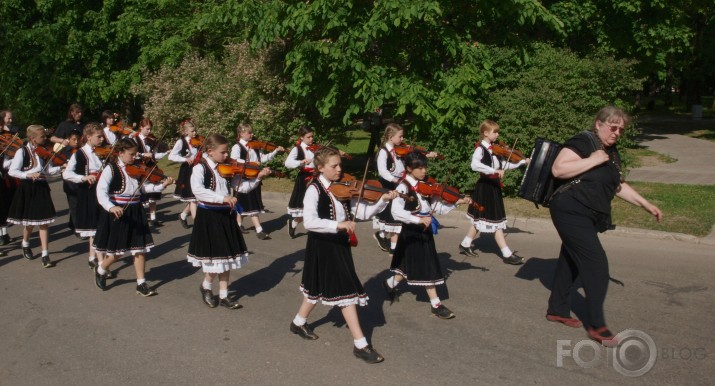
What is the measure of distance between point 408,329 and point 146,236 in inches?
131

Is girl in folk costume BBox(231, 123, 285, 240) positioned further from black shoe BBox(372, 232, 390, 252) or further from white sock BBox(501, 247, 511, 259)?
white sock BBox(501, 247, 511, 259)

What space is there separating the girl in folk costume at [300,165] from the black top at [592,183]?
528 cm

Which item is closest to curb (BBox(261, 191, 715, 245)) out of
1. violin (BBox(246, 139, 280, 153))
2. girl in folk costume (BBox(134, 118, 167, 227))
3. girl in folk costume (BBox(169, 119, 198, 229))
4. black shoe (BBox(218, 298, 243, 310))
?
Answer: violin (BBox(246, 139, 280, 153))

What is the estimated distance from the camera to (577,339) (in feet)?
19.7

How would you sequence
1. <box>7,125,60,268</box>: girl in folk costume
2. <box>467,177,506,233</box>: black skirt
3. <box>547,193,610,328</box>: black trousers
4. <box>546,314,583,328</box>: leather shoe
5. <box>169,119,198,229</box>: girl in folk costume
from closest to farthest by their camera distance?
<box>547,193,610,328</box>: black trousers
<box>546,314,583,328</box>: leather shoe
<box>467,177,506,233</box>: black skirt
<box>7,125,60,268</box>: girl in folk costume
<box>169,119,198,229</box>: girl in folk costume

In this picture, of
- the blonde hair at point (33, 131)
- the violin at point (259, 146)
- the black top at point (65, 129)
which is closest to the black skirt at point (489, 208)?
the violin at point (259, 146)

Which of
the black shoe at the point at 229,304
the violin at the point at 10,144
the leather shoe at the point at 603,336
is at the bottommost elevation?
the black shoe at the point at 229,304

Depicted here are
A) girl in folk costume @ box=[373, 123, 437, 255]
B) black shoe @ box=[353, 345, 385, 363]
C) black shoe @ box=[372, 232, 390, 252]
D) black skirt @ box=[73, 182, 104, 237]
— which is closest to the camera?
black shoe @ box=[353, 345, 385, 363]

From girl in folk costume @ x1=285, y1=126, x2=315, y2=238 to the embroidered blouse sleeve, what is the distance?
4.74m

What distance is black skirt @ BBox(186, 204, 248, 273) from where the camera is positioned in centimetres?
694

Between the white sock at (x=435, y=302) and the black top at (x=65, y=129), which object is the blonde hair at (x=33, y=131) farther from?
the white sock at (x=435, y=302)

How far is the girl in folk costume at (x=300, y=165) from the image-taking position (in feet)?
34.5

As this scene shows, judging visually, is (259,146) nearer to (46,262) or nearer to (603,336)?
(46,262)

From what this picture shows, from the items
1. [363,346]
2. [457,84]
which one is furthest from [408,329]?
[457,84]
